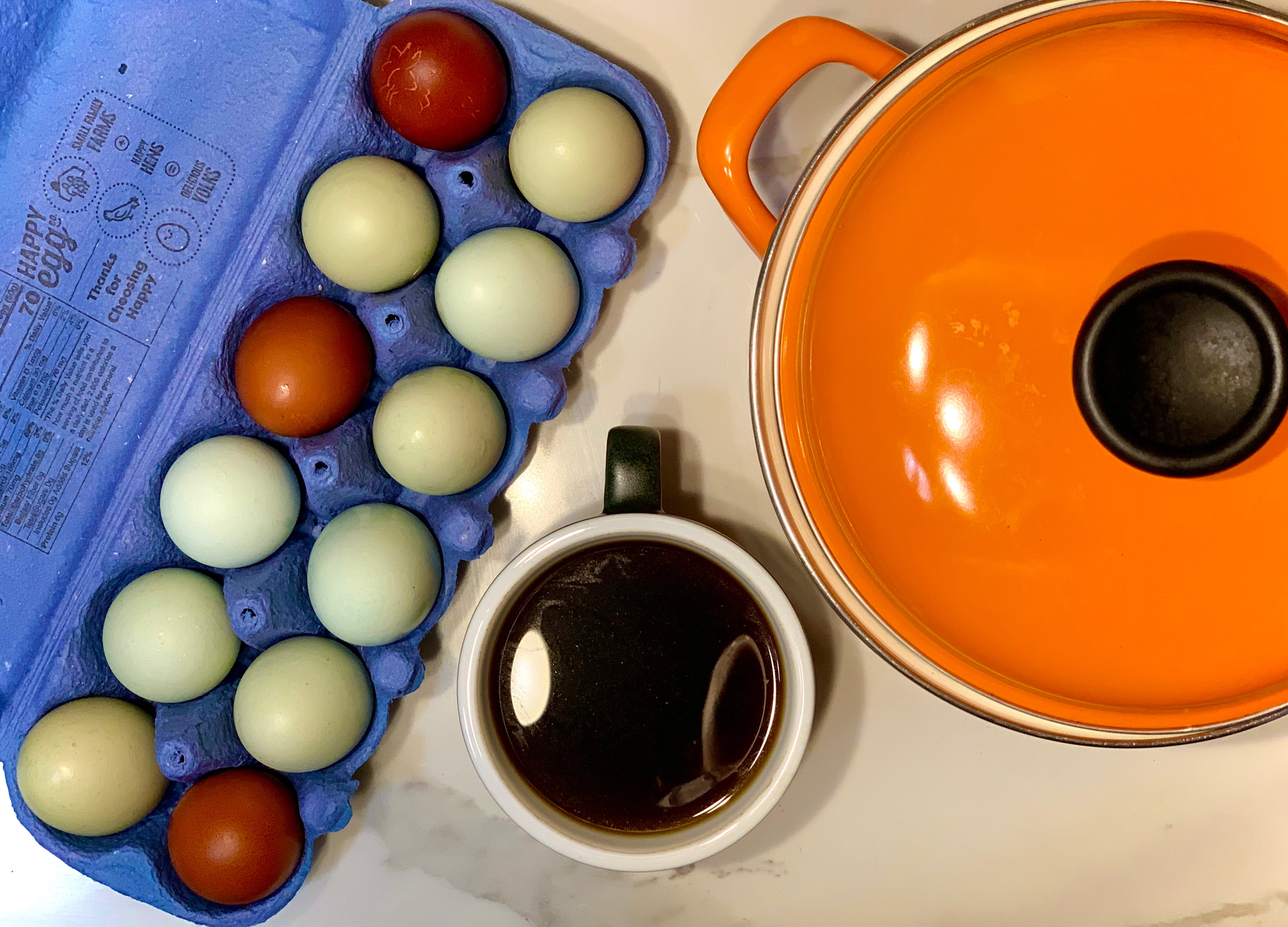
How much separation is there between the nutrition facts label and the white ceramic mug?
1.07 ft

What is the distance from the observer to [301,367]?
0.61 meters

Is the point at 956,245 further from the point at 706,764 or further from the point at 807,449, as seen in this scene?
the point at 706,764

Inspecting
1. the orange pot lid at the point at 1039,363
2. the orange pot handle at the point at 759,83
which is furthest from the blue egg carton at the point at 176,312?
the orange pot lid at the point at 1039,363

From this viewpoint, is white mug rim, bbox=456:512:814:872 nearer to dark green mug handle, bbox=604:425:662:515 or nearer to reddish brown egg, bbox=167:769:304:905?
dark green mug handle, bbox=604:425:662:515

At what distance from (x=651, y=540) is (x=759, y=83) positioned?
12.0 inches

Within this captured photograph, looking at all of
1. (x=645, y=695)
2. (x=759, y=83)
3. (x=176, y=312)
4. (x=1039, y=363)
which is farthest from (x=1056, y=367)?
(x=176, y=312)

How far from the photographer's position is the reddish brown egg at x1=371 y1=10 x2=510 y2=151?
1.97 ft

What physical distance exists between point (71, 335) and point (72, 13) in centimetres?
23

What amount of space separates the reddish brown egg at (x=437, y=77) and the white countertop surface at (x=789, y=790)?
0.36ft

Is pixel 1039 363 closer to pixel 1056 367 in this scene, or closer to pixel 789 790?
pixel 1056 367

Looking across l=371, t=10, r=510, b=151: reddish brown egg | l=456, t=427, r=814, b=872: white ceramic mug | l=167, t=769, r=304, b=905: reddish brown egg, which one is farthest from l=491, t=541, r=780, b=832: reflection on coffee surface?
l=371, t=10, r=510, b=151: reddish brown egg

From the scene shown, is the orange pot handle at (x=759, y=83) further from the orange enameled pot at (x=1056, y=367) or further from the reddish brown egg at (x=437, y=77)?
the reddish brown egg at (x=437, y=77)

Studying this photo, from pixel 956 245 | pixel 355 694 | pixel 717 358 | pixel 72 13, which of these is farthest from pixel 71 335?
pixel 956 245

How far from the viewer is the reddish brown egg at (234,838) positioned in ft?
2.06
